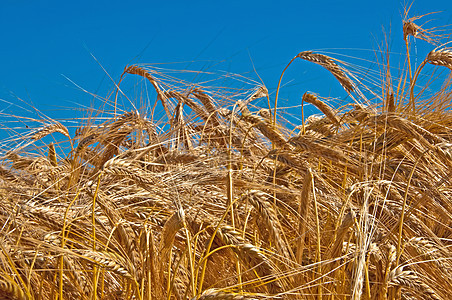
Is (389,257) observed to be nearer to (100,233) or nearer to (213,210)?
(213,210)

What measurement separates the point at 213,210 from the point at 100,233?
1.65ft

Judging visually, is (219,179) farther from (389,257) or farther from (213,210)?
(389,257)

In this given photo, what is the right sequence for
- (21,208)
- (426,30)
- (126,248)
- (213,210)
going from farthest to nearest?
(426,30) → (213,210) → (21,208) → (126,248)

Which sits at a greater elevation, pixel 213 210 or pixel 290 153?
pixel 290 153

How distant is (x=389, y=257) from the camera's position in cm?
185

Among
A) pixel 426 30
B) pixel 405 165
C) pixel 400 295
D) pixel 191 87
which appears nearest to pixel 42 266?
pixel 400 295

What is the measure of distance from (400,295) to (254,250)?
62 centimetres

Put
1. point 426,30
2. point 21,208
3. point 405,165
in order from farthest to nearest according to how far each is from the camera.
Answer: point 426,30 < point 405,165 < point 21,208

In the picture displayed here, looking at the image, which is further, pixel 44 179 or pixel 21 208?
pixel 44 179

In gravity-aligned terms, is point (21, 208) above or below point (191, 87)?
below

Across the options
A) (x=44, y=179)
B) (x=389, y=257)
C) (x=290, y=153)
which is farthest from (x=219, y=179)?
(x=44, y=179)

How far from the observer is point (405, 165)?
2656mm

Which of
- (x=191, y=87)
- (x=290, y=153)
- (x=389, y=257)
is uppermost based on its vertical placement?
(x=191, y=87)

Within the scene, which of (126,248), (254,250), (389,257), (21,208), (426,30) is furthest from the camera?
(426,30)
